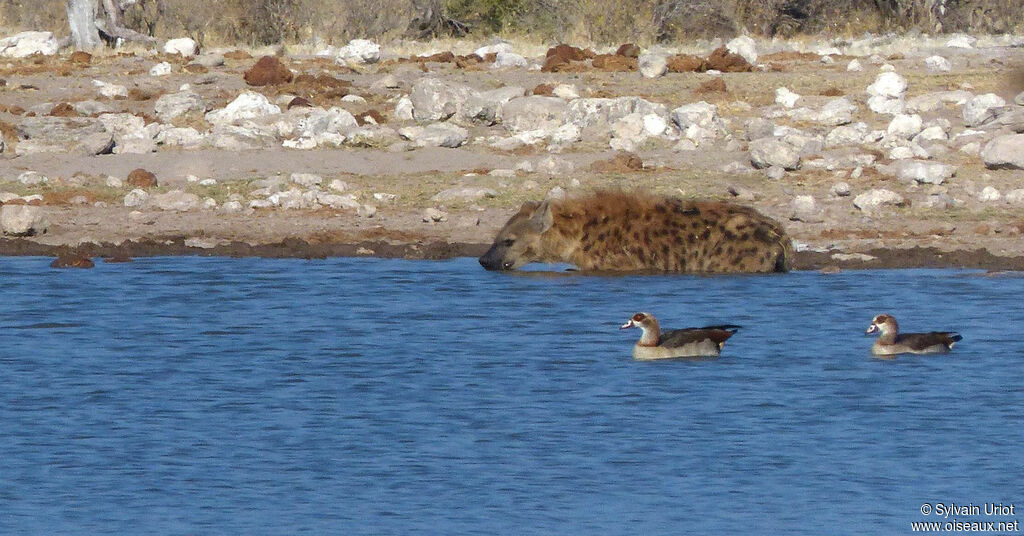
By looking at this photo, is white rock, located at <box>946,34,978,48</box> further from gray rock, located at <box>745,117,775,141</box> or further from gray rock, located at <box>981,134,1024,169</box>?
gray rock, located at <box>981,134,1024,169</box>

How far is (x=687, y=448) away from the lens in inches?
336

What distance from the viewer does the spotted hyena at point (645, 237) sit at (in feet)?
44.7

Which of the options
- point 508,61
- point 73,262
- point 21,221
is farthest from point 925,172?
point 508,61

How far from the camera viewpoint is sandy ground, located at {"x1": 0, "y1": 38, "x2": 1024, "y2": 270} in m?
15.1

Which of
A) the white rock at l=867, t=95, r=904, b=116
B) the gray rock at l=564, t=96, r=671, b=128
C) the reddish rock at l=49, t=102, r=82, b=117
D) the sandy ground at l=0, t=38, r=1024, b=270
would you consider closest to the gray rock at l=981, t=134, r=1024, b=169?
the sandy ground at l=0, t=38, r=1024, b=270

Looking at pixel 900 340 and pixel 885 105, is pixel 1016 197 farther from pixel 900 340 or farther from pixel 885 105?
pixel 900 340

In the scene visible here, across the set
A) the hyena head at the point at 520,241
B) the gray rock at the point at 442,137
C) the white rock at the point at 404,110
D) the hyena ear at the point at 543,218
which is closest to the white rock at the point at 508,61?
the white rock at the point at 404,110

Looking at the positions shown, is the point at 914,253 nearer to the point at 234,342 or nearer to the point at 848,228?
the point at 848,228

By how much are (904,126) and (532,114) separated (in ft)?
13.7

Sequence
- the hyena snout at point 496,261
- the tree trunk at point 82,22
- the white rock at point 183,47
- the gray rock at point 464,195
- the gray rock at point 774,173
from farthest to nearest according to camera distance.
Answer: the tree trunk at point 82,22 < the white rock at point 183,47 < the gray rock at point 774,173 < the gray rock at point 464,195 < the hyena snout at point 496,261

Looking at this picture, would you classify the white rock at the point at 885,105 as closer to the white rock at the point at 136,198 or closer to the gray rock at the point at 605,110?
the gray rock at the point at 605,110

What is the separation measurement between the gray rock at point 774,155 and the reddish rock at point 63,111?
26.6 feet

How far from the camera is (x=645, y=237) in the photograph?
44.8 ft

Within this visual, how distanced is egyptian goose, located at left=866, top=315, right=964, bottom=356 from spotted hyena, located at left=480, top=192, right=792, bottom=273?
9.64ft
